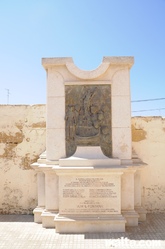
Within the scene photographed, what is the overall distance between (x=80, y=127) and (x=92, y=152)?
694 millimetres

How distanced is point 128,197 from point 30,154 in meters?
3.20

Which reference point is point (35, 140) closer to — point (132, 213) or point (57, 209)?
point (57, 209)

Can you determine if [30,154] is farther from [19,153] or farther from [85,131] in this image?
[85,131]

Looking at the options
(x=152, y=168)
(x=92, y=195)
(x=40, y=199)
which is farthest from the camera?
(x=152, y=168)

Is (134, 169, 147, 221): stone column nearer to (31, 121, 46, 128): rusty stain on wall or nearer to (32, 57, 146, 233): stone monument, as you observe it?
(32, 57, 146, 233): stone monument

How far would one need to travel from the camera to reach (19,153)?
7602mm

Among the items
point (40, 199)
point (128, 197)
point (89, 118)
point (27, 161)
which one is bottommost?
point (40, 199)

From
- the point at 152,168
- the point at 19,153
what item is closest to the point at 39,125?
the point at 19,153

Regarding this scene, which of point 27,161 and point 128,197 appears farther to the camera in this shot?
point 27,161

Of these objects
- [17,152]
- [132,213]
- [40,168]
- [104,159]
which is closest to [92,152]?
[104,159]

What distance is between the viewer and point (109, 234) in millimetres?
5664

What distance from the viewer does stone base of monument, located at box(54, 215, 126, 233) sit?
5773 mm

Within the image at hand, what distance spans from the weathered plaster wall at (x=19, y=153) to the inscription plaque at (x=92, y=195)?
1.93 meters

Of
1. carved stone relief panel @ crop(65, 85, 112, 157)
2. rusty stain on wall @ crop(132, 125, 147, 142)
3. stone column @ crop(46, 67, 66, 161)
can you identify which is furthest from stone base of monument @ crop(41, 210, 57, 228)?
rusty stain on wall @ crop(132, 125, 147, 142)
